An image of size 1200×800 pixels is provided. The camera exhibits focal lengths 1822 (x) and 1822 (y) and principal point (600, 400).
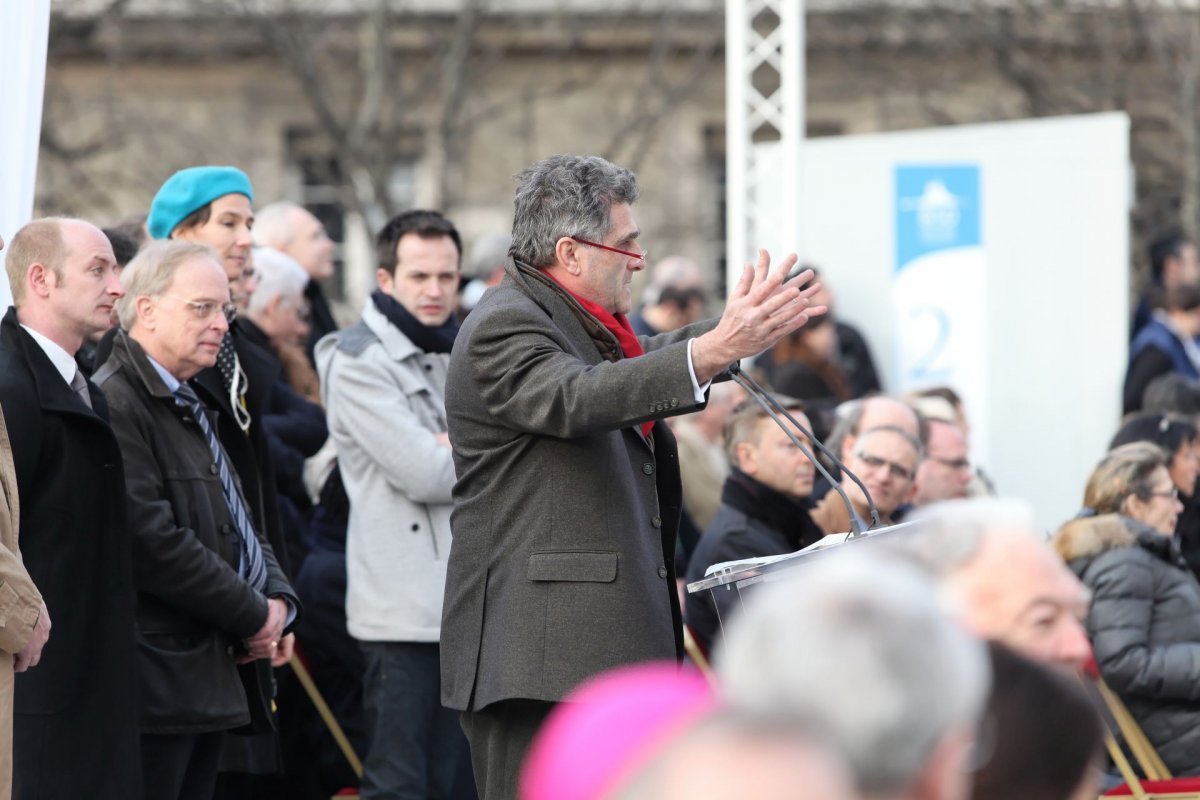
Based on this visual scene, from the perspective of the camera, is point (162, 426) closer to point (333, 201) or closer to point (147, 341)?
point (147, 341)

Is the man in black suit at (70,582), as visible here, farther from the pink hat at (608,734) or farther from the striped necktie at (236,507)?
the pink hat at (608,734)

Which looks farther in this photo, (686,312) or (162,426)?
(686,312)

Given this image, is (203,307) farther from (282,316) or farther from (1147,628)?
(1147,628)

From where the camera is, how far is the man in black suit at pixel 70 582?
15.1ft

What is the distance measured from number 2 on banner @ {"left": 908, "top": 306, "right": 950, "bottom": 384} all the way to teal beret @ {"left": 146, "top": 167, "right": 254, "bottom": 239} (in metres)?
5.43

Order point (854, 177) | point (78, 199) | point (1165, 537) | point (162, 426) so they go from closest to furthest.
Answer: point (162, 426) < point (1165, 537) < point (854, 177) < point (78, 199)

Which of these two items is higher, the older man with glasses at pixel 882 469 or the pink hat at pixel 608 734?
the older man with glasses at pixel 882 469

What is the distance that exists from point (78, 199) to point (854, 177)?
32.9 feet

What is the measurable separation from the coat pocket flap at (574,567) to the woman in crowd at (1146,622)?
2600 millimetres

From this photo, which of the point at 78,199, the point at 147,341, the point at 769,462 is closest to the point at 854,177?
the point at 769,462

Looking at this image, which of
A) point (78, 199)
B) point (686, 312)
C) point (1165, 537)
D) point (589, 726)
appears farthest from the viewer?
point (78, 199)

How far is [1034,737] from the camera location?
2.50 meters

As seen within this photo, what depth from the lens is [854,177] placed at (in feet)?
36.3

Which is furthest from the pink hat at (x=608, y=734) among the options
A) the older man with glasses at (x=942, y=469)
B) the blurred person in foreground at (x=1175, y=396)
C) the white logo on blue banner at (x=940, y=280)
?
the white logo on blue banner at (x=940, y=280)
